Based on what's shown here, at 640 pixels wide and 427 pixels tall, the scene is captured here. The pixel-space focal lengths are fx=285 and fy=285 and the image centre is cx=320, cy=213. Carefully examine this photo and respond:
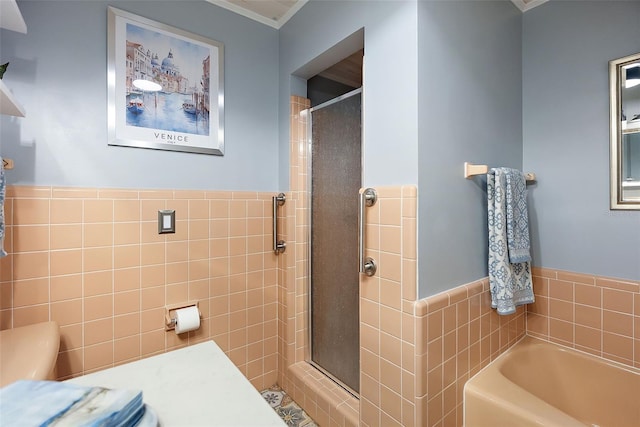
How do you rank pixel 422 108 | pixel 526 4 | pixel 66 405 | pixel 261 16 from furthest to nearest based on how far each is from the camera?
pixel 261 16 → pixel 526 4 → pixel 422 108 → pixel 66 405

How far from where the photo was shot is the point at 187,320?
150 centimetres

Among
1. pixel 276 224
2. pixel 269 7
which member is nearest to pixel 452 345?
pixel 276 224

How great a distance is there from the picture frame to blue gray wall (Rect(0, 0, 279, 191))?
4 cm

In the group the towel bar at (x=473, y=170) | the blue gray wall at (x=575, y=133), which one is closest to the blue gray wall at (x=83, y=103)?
the towel bar at (x=473, y=170)

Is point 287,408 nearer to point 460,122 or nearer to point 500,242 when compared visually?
point 500,242

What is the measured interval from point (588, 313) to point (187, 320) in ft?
7.01

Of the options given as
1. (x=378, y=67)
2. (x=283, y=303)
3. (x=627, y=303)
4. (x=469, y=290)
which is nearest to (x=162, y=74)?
(x=378, y=67)

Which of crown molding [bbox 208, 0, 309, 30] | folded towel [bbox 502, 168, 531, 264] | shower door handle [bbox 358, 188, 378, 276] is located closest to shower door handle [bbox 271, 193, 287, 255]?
shower door handle [bbox 358, 188, 378, 276]

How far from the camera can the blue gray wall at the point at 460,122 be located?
45.7 inches

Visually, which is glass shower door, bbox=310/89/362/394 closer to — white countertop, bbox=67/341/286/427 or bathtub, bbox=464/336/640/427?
bathtub, bbox=464/336/640/427

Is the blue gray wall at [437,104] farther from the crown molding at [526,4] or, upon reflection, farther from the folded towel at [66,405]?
the folded towel at [66,405]

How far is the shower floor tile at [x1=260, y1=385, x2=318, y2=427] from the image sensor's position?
1618 mm

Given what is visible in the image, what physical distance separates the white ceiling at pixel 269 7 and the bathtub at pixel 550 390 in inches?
77.9

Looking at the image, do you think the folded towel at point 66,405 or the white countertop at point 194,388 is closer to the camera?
the folded towel at point 66,405
